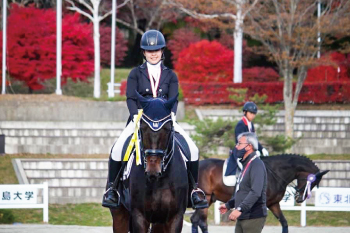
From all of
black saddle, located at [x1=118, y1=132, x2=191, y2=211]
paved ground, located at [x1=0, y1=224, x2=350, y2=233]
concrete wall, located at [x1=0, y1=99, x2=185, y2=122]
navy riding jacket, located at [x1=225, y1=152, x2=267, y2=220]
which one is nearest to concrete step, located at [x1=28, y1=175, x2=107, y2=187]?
paved ground, located at [x1=0, y1=224, x2=350, y2=233]

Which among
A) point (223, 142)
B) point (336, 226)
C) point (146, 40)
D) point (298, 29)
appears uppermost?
point (298, 29)

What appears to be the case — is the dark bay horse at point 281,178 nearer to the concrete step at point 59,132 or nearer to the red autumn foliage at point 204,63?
the concrete step at point 59,132

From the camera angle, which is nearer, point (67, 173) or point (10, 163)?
point (67, 173)

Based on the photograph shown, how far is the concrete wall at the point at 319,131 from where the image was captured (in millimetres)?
26094

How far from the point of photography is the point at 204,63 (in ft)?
108

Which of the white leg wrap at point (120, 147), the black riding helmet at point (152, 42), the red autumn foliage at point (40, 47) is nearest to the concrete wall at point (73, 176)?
the red autumn foliage at point (40, 47)

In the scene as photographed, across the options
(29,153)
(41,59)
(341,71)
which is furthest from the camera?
(341,71)

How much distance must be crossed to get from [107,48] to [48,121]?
14380mm

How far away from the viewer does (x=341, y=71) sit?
35.7 m

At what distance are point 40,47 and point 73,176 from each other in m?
10.5

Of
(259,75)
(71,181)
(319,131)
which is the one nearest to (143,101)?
(71,181)

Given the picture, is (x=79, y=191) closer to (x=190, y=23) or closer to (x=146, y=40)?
(x=146, y=40)

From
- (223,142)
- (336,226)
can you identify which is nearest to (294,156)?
(336,226)

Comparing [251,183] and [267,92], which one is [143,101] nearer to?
[251,183]
